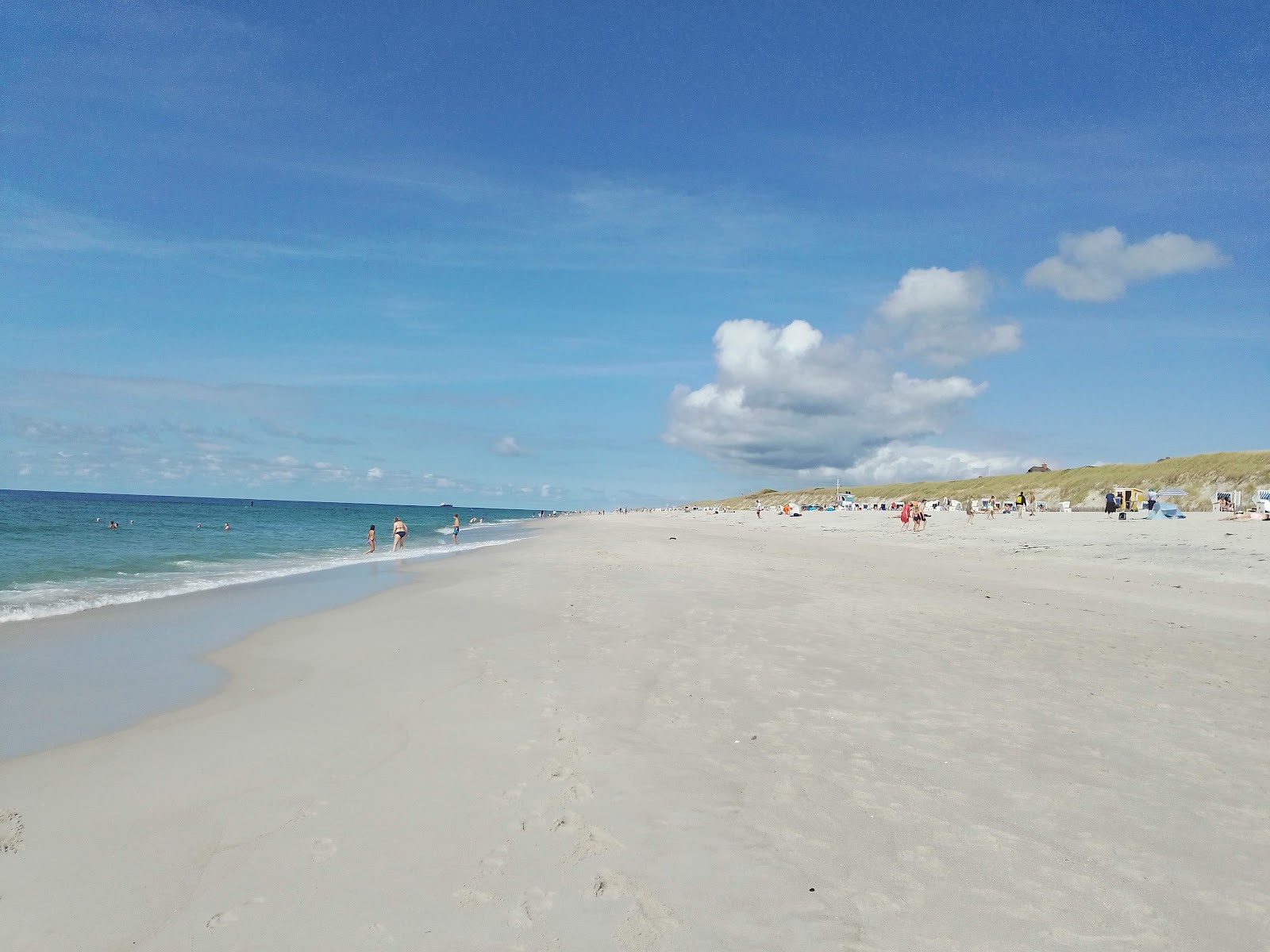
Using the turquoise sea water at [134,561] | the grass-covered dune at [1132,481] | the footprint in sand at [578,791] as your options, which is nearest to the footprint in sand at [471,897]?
the footprint in sand at [578,791]

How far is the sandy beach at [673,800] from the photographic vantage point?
12.3 ft

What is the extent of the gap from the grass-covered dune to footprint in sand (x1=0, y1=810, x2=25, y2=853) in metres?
61.2

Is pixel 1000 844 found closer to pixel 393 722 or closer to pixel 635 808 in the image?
pixel 635 808

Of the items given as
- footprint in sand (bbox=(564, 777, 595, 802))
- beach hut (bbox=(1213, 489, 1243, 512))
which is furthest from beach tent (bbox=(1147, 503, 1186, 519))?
footprint in sand (bbox=(564, 777, 595, 802))

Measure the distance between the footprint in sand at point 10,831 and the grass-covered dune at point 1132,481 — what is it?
61162 millimetres

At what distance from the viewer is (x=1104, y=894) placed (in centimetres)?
402

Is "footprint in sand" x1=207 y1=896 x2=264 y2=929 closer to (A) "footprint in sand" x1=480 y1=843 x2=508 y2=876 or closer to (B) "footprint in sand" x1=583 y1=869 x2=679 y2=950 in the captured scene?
(A) "footprint in sand" x1=480 y1=843 x2=508 y2=876

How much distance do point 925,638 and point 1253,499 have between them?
51712mm

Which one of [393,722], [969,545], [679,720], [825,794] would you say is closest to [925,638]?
[679,720]

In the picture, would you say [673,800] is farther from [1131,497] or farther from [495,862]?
[1131,497]

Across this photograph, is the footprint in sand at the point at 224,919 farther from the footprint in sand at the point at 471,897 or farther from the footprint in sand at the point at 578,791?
the footprint in sand at the point at 578,791

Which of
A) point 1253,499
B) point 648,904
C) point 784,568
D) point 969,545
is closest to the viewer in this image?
point 648,904

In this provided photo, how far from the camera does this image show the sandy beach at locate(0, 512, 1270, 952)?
148 inches

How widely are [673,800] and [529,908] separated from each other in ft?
5.27
